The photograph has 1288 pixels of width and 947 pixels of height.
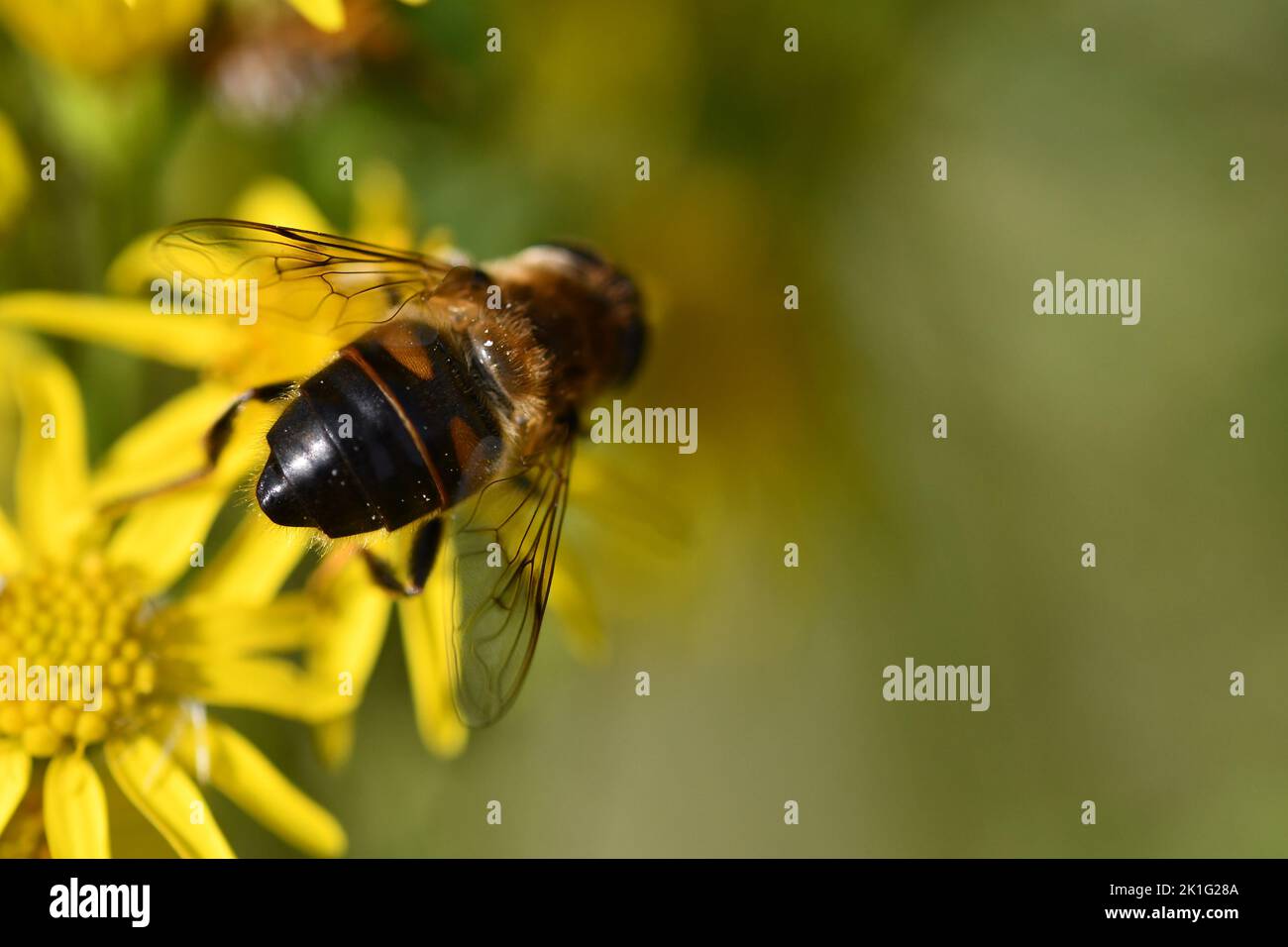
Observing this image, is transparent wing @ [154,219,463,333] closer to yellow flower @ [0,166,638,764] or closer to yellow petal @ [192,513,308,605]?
yellow flower @ [0,166,638,764]

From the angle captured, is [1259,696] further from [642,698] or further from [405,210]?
[405,210]

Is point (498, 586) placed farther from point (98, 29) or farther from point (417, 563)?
point (98, 29)

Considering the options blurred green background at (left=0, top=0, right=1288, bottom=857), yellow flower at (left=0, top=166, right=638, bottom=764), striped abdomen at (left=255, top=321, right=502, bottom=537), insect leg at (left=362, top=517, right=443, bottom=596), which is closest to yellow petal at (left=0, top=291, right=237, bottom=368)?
yellow flower at (left=0, top=166, right=638, bottom=764)

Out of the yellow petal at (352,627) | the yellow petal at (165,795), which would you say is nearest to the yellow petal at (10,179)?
the yellow petal at (352,627)

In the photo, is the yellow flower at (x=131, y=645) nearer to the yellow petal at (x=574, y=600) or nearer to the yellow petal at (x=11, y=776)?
the yellow petal at (x=11, y=776)

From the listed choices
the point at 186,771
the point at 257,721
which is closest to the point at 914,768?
the point at 257,721
